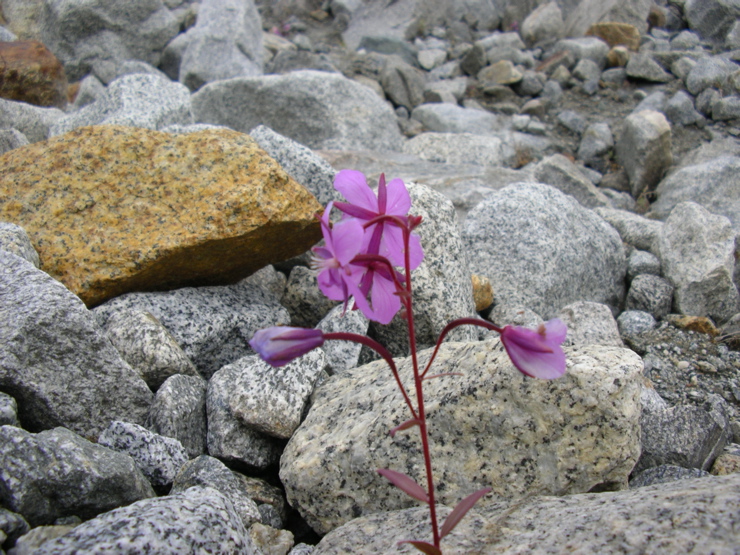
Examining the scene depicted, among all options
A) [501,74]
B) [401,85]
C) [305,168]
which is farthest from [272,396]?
[501,74]

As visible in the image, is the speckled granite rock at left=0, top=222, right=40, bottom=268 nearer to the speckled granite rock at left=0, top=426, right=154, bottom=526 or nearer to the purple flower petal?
the speckled granite rock at left=0, top=426, right=154, bottom=526

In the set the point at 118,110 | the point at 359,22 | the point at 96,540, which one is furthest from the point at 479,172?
the point at 359,22

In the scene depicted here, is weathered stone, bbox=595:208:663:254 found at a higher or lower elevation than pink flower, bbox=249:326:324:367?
lower

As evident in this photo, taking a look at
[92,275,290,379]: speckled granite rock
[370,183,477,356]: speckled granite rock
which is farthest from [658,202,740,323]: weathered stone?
[92,275,290,379]: speckled granite rock

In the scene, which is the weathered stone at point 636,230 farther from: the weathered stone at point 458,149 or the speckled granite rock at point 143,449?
the speckled granite rock at point 143,449

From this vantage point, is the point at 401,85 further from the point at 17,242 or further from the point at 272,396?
the point at 272,396

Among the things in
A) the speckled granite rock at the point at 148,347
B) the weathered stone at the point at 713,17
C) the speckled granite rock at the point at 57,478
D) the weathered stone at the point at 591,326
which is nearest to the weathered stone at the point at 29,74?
the speckled granite rock at the point at 148,347
